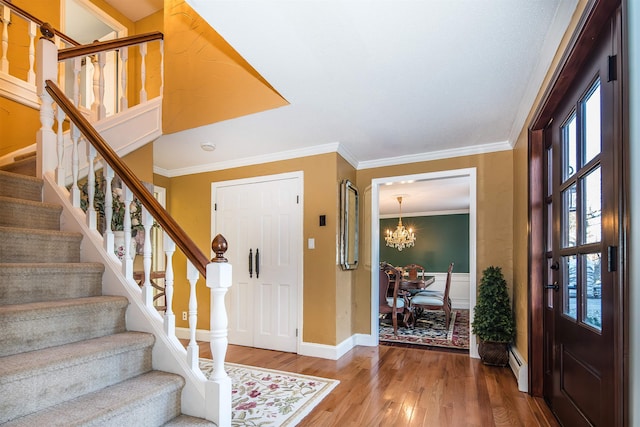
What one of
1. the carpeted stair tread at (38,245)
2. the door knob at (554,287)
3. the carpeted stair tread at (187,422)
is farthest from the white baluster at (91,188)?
the door knob at (554,287)

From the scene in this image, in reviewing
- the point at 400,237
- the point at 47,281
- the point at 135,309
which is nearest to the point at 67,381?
the point at 135,309

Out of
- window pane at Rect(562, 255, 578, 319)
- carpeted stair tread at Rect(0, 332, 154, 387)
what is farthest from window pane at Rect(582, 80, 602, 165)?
carpeted stair tread at Rect(0, 332, 154, 387)

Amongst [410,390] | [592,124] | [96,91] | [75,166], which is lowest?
[410,390]

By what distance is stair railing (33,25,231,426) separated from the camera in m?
1.65

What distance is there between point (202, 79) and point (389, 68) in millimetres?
1714

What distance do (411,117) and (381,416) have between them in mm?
2353

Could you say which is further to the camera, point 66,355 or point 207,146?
point 207,146

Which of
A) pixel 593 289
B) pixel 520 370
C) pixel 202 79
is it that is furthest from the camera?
pixel 202 79

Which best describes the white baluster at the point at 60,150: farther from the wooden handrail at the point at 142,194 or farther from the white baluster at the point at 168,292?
the white baluster at the point at 168,292

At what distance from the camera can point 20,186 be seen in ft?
7.11

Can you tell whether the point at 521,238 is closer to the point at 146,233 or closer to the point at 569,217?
the point at 569,217

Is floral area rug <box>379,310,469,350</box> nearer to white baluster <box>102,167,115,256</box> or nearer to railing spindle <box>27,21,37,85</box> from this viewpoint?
white baluster <box>102,167,115,256</box>

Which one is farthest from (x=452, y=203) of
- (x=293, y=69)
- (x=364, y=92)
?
(x=293, y=69)

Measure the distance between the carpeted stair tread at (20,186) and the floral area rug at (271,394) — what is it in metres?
1.98
